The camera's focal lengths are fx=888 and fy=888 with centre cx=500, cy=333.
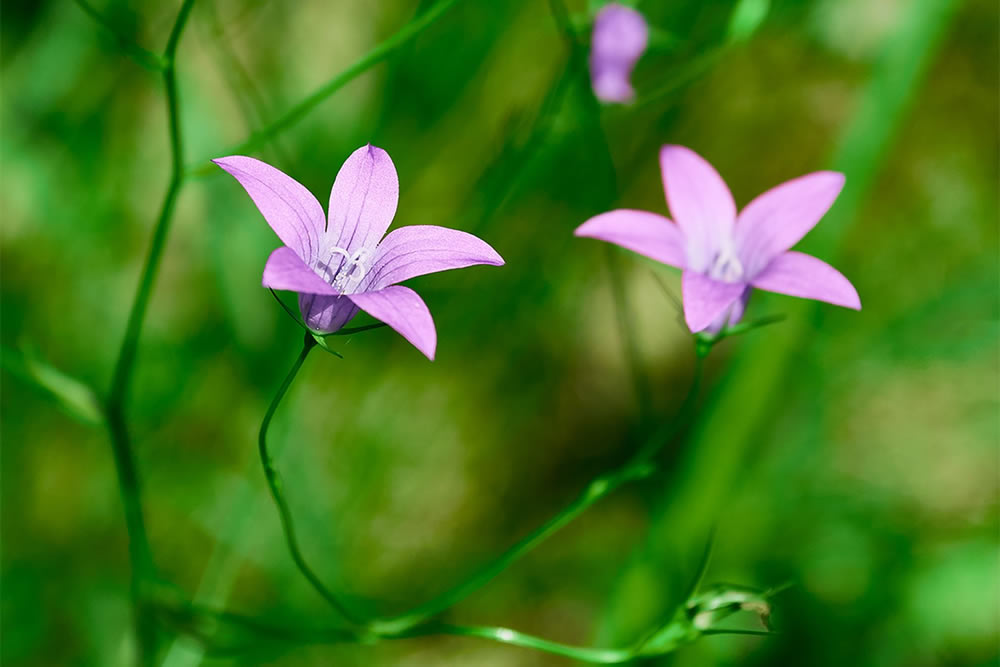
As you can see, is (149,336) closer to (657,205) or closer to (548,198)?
(548,198)

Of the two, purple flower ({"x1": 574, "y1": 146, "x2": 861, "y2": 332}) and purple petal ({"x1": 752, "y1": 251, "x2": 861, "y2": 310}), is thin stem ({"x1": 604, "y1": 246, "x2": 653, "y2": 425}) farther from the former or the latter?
purple petal ({"x1": 752, "y1": 251, "x2": 861, "y2": 310})

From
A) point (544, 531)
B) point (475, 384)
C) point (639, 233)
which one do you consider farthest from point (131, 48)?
point (475, 384)

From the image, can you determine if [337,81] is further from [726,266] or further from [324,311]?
[726,266]

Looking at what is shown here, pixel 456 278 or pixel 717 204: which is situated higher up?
pixel 456 278

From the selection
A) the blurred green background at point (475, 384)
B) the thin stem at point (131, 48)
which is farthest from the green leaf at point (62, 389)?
the blurred green background at point (475, 384)

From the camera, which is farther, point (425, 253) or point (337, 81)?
point (337, 81)

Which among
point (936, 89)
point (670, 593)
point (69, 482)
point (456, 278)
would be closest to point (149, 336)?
point (69, 482)

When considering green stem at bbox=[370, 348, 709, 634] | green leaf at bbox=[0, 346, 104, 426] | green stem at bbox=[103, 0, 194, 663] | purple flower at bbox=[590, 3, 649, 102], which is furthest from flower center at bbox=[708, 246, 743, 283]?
green leaf at bbox=[0, 346, 104, 426]
